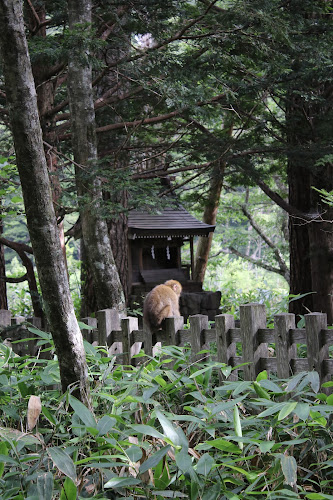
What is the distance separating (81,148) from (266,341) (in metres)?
3.36

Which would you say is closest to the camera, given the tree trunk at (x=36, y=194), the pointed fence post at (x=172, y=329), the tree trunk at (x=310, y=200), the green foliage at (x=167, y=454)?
the green foliage at (x=167, y=454)

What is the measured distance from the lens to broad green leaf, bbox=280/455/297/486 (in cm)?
178

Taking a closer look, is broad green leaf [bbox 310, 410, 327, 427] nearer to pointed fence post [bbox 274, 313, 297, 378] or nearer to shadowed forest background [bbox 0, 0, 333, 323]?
pointed fence post [bbox 274, 313, 297, 378]

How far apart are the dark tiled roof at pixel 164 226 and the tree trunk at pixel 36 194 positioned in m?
9.14

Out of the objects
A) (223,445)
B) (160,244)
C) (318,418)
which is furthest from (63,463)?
A: (160,244)

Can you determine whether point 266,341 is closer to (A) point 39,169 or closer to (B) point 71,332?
(B) point 71,332

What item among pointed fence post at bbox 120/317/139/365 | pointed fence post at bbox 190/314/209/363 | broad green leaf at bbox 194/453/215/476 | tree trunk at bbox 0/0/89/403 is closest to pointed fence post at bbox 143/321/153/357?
pointed fence post at bbox 120/317/139/365

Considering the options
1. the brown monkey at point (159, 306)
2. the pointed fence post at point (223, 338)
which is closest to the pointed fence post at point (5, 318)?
the brown monkey at point (159, 306)

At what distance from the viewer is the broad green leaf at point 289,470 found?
1778 millimetres

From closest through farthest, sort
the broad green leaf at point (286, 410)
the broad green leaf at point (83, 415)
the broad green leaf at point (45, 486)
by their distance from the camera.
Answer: the broad green leaf at point (45, 486) → the broad green leaf at point (286, 410) → the broad green leaf at point (83, 415)

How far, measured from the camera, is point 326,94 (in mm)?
8312

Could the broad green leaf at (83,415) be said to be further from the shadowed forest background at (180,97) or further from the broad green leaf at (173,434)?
the shadowed forest background at (180,97)

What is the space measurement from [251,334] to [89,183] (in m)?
2.86

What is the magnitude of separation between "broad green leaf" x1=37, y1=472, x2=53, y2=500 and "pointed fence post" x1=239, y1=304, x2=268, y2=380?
8.31 ft
